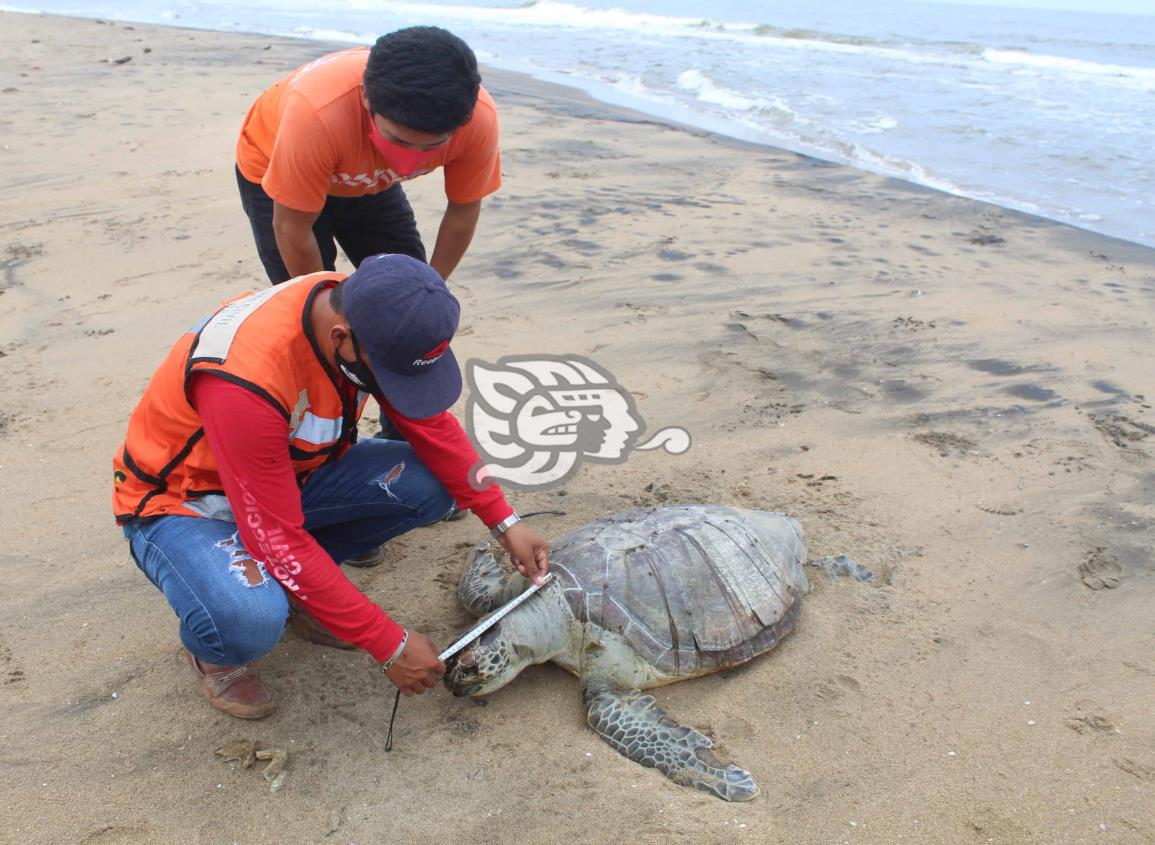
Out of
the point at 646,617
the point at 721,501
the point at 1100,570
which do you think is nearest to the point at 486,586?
the point at 646,617

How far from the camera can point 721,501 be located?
2906mm

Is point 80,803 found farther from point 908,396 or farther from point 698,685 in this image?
point 908,396

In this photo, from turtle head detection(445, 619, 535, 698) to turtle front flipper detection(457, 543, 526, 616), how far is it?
0.67ft

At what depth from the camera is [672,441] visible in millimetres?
3266

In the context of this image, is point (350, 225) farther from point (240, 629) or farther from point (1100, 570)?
point (1100, 570)

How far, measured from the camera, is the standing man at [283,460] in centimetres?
157

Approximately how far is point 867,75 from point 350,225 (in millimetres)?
11488

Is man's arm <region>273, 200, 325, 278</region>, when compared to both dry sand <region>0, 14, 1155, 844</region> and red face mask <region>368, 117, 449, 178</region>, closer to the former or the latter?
red face mask <region>368, 117, 449, 178</region>

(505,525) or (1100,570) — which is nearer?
(505,525)

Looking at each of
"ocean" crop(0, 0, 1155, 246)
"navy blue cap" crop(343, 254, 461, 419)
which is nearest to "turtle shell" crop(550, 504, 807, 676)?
"navy blue cap" crop(343, 254, 461, 419)

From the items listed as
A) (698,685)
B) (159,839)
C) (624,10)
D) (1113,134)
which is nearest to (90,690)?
(159,839)

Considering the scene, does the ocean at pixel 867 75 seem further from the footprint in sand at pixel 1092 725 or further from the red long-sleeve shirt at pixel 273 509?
the red long-sleeve shirt at pixel 273 509

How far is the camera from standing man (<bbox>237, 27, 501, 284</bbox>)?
186cm

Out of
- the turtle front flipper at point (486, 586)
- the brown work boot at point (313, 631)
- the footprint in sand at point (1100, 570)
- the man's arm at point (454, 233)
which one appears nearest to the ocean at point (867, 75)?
the footprint in sand at point (1100, 570)
